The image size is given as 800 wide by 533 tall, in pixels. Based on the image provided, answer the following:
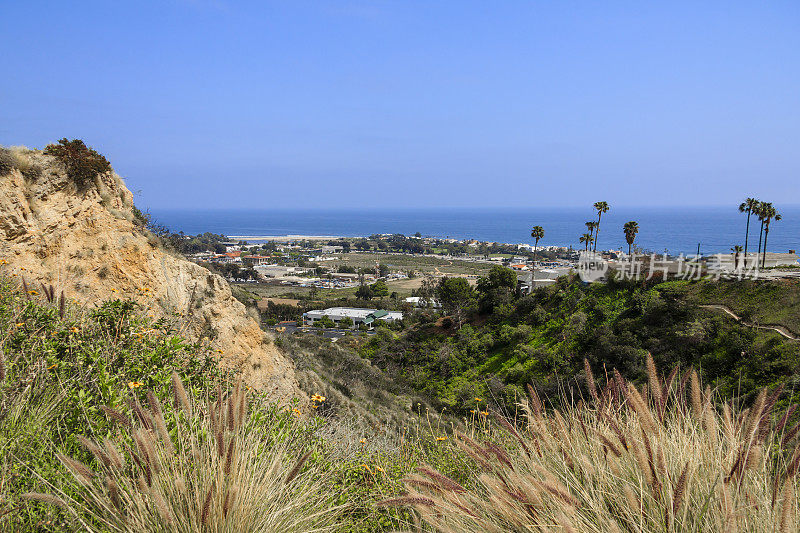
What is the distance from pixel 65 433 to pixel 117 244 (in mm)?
7188

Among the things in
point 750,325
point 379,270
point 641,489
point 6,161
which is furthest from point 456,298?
point 379,270

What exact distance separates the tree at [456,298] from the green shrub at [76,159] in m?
29.1

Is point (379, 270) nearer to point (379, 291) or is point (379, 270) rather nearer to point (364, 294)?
point (364, 294)

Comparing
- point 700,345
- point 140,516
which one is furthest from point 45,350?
point 700,345

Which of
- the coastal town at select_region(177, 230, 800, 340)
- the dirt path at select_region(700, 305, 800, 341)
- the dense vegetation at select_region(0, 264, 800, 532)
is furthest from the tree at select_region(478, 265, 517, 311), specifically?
the dense vegetation at select_region(0, 264, 800, 532)

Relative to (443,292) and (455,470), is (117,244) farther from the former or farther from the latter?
(443,292)

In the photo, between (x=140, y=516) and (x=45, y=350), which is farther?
(x=45, y=350)

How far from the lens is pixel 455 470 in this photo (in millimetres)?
4152

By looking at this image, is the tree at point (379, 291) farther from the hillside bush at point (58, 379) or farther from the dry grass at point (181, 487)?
the dry grass at point (181, 487)

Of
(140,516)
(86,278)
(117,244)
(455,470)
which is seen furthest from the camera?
(117,244)

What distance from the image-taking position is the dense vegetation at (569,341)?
20500 millimetres

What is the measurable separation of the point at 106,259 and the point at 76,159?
7.97 ft

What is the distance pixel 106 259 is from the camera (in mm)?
8875

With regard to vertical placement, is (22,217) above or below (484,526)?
above
